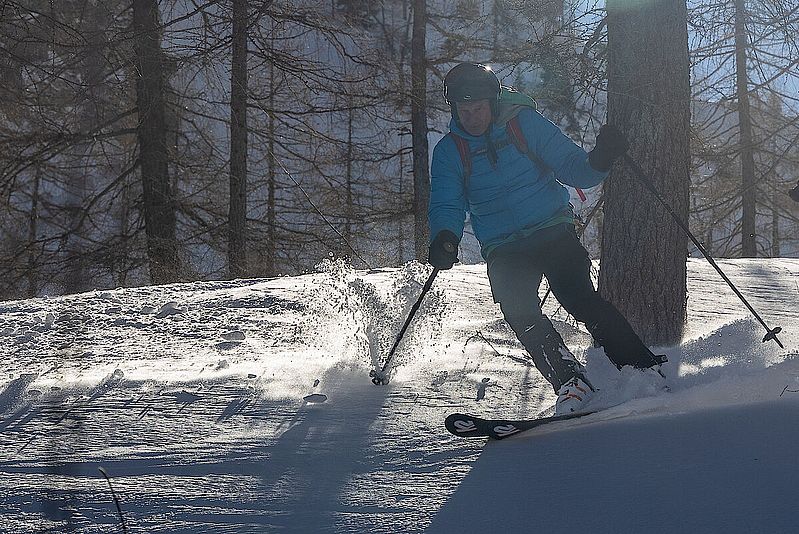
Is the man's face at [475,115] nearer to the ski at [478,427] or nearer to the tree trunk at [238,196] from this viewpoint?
the ski at [478,427]

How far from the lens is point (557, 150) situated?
3527 mm

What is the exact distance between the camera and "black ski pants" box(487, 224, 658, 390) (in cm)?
337

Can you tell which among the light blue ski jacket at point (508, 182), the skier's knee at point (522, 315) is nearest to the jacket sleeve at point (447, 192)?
the light blue ski jacket at point (508, 182)

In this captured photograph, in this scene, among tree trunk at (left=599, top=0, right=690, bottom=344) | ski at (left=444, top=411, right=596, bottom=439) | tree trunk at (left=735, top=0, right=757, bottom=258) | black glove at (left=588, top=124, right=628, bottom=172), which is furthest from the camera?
tree trunk at (left=735, top=0, right=757, bottom=258)

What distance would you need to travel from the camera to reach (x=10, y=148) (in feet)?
41.4

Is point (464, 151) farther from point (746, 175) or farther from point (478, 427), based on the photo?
point (746, 175)

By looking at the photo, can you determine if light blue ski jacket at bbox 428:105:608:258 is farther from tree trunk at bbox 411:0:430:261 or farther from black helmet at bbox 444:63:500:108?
tree trunk at bbox 411:0:430:261

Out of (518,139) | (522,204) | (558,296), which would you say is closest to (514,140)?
(518,139)

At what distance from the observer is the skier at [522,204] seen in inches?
134

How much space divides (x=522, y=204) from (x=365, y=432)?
1329 millimetres

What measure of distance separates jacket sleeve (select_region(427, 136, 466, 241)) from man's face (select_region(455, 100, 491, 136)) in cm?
13

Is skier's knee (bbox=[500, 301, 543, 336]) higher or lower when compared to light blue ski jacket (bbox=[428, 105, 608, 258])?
lower

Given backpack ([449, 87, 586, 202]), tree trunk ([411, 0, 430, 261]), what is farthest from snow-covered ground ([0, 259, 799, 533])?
tree trunk ([411, 0, 430, 261])

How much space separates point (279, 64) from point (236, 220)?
14.8 feet
